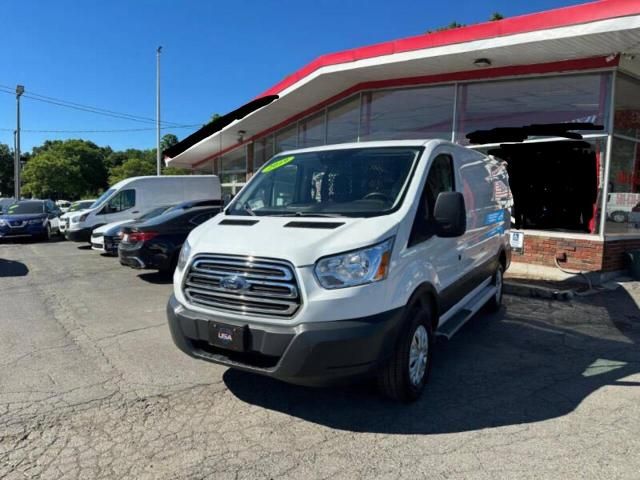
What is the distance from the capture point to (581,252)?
9.13 m

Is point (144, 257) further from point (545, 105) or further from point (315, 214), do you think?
point (545, 105)

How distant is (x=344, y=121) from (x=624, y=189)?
23.8ft

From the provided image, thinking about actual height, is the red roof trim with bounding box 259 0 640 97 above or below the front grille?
above

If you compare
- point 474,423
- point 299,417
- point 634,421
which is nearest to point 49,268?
point 299,417

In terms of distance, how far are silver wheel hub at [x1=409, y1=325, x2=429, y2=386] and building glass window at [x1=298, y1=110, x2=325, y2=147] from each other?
1142cm

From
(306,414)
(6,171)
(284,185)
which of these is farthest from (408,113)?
(6,171)

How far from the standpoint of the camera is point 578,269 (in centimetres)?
916

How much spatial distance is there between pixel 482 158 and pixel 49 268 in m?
9.36

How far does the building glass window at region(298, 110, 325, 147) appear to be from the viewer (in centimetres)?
1483

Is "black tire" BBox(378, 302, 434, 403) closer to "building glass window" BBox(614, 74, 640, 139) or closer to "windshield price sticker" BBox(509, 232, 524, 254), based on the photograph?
"windshield price sticker" BBox(509, 232, 524, 254)

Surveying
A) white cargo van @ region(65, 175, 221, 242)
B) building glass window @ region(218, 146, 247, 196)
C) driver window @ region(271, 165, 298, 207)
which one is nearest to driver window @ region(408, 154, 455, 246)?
driver window @ region(271, 165, 298, 207)

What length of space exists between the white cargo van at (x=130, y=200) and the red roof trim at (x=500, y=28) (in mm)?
6712

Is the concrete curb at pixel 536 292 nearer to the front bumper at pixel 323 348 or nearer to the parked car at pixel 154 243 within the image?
the front bumper at pixel 323 348

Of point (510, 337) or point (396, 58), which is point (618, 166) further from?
point (510, 337)
